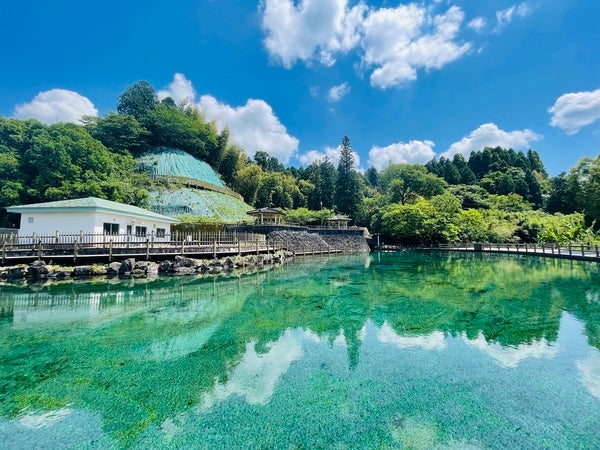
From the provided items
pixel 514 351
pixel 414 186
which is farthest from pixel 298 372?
pixel 414 186

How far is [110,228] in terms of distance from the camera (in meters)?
16.8

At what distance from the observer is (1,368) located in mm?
5109

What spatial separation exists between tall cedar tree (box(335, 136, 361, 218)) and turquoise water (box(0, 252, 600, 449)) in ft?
111

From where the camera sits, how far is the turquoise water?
3.48 meters

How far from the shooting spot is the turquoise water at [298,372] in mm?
3484

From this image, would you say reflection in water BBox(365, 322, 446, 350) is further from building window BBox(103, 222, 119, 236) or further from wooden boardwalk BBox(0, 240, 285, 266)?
Answer: building window BBox(103, 222, 119, 236)

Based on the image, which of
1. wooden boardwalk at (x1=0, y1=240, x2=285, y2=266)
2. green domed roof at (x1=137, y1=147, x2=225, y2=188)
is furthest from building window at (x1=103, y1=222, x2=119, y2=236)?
green domed roof at (x1=137, y1=147, x2=225, y2=188)

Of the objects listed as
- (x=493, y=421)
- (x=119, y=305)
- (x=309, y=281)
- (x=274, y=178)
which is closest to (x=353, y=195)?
(x=274, y=178)

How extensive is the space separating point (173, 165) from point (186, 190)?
21.8 ft

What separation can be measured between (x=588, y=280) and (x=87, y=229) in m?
25.5

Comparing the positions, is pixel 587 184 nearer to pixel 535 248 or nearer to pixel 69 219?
pixel 535 248

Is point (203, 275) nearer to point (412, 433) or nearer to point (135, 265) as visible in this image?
point (135, 265)

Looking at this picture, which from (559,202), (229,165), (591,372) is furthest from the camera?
(229,165)

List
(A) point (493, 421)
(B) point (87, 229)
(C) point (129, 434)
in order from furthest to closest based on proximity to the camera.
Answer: (B) point (87, 229) < (A) point (493, 421) < (C) point (129, 434)
